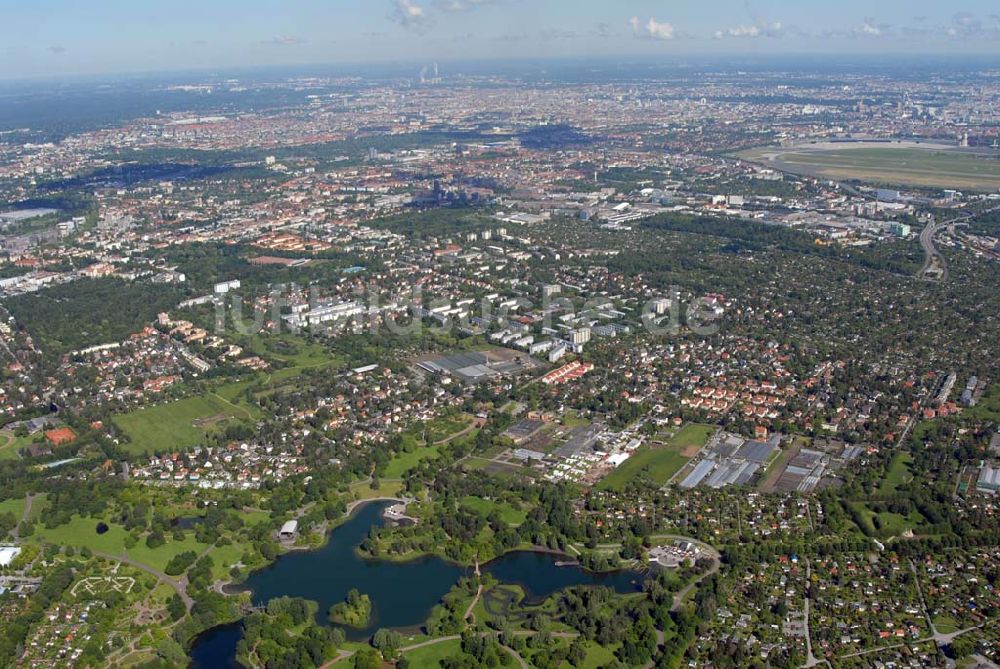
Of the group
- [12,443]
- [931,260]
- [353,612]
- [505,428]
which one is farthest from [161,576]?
[931,260]

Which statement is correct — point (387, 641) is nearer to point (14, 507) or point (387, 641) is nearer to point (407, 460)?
point (407, 460)

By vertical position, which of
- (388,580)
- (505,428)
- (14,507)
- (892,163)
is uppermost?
(892,163)

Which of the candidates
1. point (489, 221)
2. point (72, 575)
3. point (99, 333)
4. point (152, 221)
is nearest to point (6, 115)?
point (152, 221)

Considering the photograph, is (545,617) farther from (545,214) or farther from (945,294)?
(545,214)

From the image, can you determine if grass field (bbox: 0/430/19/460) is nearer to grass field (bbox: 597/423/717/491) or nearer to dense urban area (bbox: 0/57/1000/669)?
dense urban area (bbox: 0/57/1000/669)

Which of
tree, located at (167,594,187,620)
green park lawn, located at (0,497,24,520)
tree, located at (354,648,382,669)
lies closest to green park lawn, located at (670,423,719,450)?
tree, located at (354,648,382,669)
